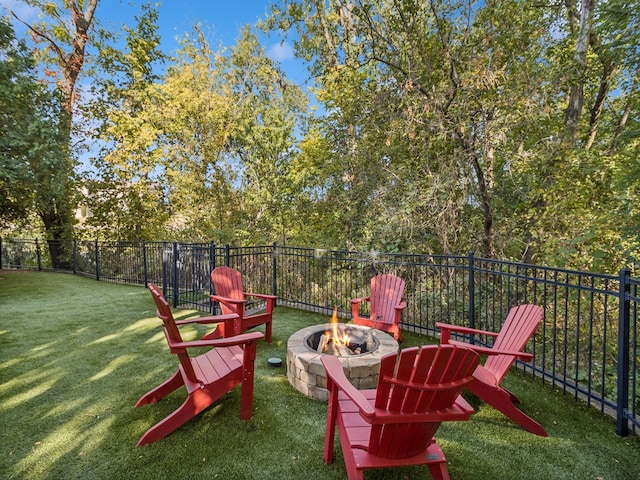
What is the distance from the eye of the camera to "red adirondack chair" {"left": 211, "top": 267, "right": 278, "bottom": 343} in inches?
159

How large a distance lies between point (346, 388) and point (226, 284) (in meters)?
3.09

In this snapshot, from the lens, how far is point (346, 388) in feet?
6.03

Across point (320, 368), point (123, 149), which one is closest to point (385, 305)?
point (320, 368)

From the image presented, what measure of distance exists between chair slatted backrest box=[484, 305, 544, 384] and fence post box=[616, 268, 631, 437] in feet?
1.69

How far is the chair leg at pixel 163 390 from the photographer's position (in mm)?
2785

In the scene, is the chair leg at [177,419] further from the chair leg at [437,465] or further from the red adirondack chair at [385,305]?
the red adirondack chair at [385,305]

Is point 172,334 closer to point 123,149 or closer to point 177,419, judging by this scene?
point 177,419

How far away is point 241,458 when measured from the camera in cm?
219

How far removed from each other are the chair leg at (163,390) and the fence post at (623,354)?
11.4 feet

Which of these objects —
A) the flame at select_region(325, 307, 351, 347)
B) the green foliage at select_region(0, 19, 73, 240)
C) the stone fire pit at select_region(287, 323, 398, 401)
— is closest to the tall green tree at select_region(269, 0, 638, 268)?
the flame at select_region(325, 307, 351, 347)

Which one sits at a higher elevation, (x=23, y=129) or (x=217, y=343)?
(x=23, y=129)

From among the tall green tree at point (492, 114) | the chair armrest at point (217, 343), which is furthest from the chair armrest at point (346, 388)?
the tall green tree at point (492, 114)

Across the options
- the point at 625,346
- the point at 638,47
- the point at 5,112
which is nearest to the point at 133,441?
the point at 625,346

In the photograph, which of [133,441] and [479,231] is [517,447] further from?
[479,231]
